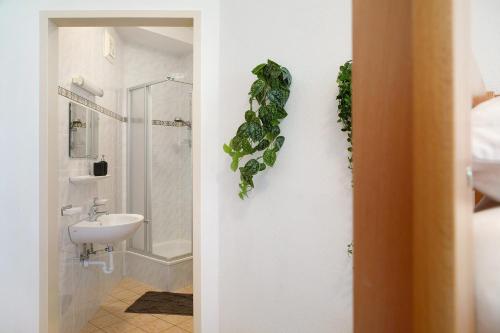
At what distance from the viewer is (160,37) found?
3154mm

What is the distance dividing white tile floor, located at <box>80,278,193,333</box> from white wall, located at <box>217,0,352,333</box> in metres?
0.78

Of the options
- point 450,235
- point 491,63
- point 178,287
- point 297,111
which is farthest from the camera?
point 178,287

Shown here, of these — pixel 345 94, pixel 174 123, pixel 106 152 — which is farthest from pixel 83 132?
pixel 345 94

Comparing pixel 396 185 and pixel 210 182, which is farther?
pixel 210 182

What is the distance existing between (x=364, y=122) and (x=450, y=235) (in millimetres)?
170

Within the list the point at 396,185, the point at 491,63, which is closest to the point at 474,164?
the point at 396,185

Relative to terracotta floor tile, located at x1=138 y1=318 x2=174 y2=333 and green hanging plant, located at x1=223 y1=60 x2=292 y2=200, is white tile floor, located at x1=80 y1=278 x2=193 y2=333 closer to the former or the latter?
terracotta floor tile, located at x1=138 y1=318 x2=174 y2=333

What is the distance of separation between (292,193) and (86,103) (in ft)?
6.35

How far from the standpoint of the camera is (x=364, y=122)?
383 mm

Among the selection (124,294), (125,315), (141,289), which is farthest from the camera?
(141,289)

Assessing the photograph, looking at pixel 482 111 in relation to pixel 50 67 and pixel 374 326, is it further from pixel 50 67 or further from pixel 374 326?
pixel 50 67

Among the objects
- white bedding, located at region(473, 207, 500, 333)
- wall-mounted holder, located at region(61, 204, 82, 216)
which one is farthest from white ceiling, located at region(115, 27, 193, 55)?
white bedding, located at region(473, 207, 500, 333)

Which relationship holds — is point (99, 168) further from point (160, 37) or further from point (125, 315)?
point (160, 37)

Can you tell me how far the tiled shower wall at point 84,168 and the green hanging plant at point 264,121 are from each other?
1.41m
